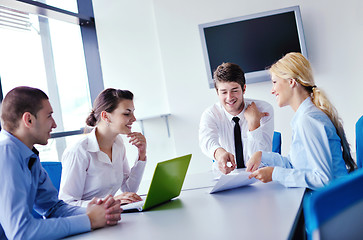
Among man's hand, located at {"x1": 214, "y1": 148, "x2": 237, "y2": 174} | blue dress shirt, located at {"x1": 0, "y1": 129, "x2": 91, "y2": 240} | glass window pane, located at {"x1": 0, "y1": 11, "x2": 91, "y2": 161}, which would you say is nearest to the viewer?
blue dress shirt, located at {"x1": 0, "y1": 129, "x2": 91, "y2": 240}

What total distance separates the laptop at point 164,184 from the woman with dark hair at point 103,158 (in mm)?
177

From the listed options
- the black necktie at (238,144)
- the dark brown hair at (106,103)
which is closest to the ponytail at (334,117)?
the black necktie at (238,144)

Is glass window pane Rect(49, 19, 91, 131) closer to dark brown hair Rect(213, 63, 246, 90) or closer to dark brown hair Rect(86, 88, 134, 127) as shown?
dark brown hair Rect(86, 88, 134, 127)

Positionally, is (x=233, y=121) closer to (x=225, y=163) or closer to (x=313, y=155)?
(x=225, y=163)

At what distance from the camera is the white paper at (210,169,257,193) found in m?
1.75

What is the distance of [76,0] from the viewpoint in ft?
15.4

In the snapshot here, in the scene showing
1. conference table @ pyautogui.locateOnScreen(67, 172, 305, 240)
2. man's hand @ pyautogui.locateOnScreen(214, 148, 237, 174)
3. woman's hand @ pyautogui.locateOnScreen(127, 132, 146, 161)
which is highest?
woman's hand @ pyautogui.locateOnScreen(127, 132, 146, 161)

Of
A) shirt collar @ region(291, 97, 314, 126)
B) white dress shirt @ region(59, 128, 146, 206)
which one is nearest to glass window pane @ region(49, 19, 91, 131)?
white dress shirt @ region(59, 128, 146, 206)

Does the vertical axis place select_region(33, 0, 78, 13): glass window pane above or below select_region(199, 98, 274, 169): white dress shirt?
above

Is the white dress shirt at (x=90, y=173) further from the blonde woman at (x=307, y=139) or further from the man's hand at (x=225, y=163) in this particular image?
the blonde woman at (x=307, y=139)

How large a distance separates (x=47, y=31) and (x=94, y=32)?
2.00 ft

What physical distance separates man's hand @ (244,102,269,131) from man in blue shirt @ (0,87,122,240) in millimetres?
1523

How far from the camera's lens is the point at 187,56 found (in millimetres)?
4555

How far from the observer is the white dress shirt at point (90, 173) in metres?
2.07
